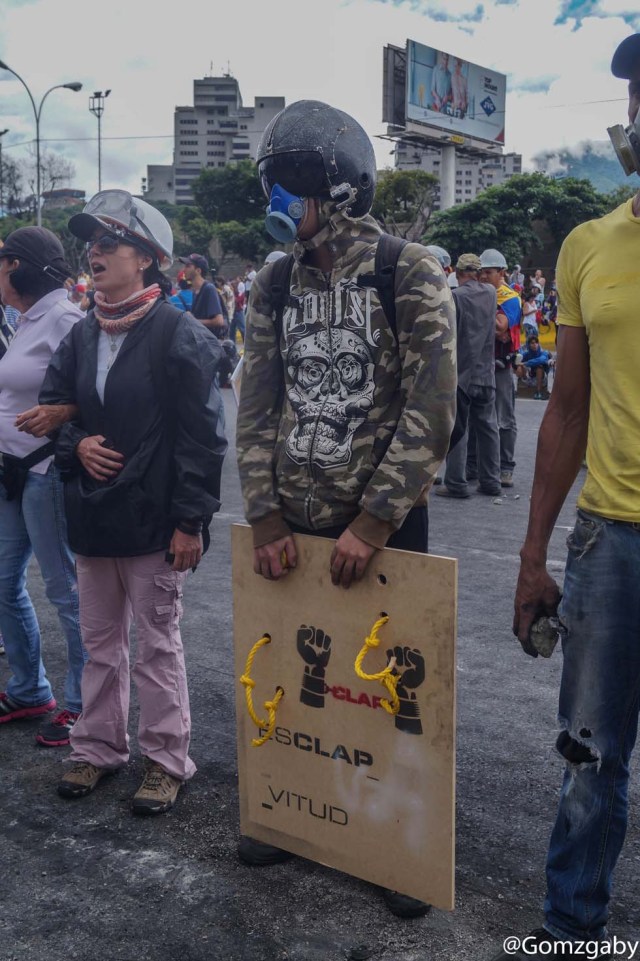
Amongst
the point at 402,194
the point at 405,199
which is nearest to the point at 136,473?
the point at 402,194

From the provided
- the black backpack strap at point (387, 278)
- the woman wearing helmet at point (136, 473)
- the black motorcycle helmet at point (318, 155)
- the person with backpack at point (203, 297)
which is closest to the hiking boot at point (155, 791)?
the woman wearing helmet at point (136, 473)

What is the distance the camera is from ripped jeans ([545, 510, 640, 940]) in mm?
2160

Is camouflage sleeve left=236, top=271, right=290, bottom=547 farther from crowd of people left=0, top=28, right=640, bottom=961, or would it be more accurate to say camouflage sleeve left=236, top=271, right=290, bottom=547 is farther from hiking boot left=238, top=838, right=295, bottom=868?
hiking boot left=238, top=838, right=295, bottom=868

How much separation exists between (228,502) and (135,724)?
174 inches

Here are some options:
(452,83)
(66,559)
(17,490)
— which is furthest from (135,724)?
(452,83)

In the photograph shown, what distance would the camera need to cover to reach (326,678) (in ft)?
8.58

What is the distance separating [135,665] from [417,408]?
1.52 metres

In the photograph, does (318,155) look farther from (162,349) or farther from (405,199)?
(405,199)

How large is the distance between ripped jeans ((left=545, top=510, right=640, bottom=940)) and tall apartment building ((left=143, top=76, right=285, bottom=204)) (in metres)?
185

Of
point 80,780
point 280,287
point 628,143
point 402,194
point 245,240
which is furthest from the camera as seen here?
point 245,240

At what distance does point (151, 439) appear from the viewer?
330 cm

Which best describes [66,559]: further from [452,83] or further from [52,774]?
[452,83]

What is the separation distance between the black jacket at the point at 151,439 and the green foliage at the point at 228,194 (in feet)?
274

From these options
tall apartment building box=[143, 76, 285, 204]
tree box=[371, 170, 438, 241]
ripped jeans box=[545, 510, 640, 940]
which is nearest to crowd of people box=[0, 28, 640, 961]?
ripped jeans box=[545, 510, 640, 940]
